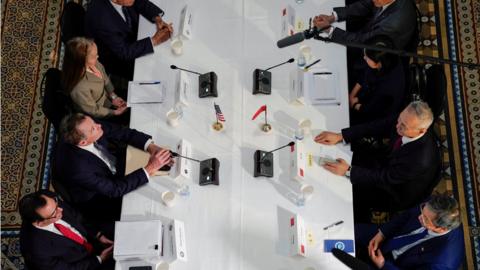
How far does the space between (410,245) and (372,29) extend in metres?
1.71

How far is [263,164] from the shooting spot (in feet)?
11.1

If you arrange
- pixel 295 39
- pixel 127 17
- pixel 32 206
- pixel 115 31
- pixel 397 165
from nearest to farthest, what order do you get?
1. pixel 295 39
2. pixel 32 206
3. pixel 397 165
4. pixel 115 31
5. pixel 127 17

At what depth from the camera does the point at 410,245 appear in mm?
3195

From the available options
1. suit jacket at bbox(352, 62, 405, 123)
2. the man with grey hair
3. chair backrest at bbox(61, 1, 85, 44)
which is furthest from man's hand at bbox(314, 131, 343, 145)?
chair backrest at bbox(61, 1, 85, 44)

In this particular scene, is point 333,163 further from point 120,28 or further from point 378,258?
point 120,28

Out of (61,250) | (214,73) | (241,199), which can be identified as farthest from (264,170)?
(61,250)

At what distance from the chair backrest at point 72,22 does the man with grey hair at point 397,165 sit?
2015mm

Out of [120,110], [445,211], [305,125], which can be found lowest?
[445,211]

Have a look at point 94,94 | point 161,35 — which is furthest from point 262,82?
point 94,94

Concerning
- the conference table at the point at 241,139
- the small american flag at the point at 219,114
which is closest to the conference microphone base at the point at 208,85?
the conference table at the point at 241,139

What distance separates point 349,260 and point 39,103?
3.31 metres

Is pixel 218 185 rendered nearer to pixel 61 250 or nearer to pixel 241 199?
pixel 241 199

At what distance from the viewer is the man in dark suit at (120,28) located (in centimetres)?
387

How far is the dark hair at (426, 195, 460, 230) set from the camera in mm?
2824
